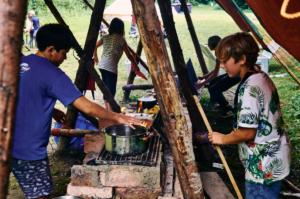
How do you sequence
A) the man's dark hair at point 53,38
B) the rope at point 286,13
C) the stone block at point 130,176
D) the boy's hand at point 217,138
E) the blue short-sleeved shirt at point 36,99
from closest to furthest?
the rope at point 286,13
the boy's hand at point 217,138
the blue short-sleeved shirt at point 36,99
the man's dark hair at point 53,38
the stone block at point 130,176

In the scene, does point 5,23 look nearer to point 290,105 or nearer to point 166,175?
point 166,175

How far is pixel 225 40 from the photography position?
2.74 metres

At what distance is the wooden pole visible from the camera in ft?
4.79

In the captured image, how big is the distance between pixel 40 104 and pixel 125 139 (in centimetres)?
88

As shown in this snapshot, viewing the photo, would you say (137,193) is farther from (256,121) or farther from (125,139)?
(256,121)

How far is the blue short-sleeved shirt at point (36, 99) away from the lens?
3.14m

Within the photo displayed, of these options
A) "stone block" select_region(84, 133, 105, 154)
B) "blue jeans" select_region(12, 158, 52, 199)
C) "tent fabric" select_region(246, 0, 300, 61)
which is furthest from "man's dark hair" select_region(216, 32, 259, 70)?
"stone block" select_region(84, 133, 105, 154)

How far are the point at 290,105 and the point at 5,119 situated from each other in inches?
335

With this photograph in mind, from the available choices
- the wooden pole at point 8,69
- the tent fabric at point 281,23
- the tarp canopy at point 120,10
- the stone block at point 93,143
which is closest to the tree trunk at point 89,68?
the stone block at point 93,143

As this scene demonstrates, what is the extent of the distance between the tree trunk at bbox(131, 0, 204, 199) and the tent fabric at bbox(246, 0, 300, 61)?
2.28 feet

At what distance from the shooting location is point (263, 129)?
2.70 metres

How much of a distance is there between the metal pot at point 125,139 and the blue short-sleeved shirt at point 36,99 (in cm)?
69

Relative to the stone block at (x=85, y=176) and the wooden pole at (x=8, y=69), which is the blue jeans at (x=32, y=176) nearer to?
the stone block at (x=85, y=176)

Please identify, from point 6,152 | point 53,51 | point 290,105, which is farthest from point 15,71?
point 290,105
